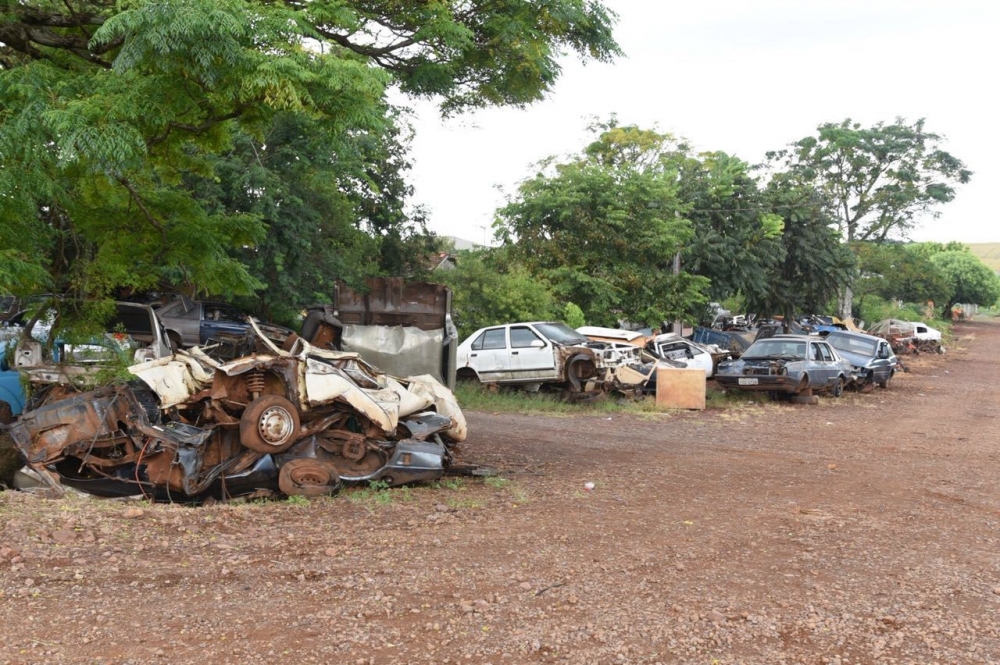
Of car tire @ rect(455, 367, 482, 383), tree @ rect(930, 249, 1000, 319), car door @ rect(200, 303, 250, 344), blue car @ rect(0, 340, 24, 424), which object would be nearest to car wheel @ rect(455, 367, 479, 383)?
car tire @ rect(455, 367, 482, 383)

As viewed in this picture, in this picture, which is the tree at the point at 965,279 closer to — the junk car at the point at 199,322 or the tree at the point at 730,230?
the tree at the point at 730,230

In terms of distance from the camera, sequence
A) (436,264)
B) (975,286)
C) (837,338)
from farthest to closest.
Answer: (975,286)
(436,264)
(837,338)

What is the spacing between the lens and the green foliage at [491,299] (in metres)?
20.9

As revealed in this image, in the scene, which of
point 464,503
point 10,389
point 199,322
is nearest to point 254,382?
point 464,503

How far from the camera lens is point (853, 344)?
22844 millimetres

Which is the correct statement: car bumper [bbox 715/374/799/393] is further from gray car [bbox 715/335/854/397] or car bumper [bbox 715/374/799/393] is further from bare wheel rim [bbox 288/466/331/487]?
bare wheel rim [bbox 288/466/331/487]

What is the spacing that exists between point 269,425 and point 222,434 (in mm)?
540

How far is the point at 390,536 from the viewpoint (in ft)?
20.1

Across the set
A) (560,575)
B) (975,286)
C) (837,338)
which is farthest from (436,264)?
(975,286)

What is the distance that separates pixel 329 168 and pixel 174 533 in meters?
15.9

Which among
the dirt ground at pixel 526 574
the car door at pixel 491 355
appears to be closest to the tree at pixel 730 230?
the car door at pixel 491 355

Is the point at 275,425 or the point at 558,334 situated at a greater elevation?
the point at 558,334

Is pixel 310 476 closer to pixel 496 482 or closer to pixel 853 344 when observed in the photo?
pixel 496 482

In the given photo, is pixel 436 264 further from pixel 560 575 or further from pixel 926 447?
pixel 560 575
